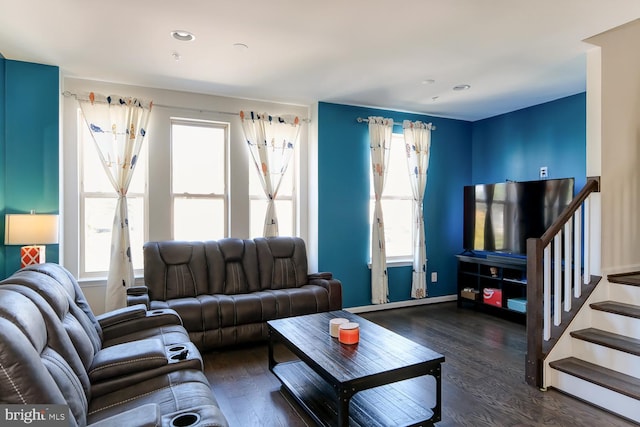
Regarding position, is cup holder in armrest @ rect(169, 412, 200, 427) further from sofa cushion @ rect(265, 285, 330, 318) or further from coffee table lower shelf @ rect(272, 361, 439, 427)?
sofa cushion @ rect(265, 285, 330, 318)

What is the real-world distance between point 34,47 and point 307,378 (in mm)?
3495

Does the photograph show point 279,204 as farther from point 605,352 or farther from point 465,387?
point 605,352

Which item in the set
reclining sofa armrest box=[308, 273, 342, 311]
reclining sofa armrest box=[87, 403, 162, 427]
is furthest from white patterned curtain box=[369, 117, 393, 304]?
reclining sofa armrest box=[87, 403, 162, 427]

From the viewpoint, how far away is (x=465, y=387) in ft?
9.41

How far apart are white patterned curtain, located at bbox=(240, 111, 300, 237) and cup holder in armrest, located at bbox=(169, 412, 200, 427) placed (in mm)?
3094

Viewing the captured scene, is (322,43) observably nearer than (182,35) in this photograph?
No

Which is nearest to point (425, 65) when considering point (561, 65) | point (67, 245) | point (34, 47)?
point (561, 65)

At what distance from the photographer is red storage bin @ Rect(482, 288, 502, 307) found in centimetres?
473

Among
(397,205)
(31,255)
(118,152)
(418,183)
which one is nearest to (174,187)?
(118,152)

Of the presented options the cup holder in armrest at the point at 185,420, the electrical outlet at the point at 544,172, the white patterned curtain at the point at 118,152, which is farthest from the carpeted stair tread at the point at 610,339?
the white patterned curtain at the point at 118,152

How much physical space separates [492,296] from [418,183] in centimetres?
176

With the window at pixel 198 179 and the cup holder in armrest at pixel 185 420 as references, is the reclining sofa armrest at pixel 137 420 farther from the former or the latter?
the window at pixel 198 179

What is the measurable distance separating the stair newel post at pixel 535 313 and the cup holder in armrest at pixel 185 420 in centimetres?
247

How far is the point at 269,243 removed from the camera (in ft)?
14.4
